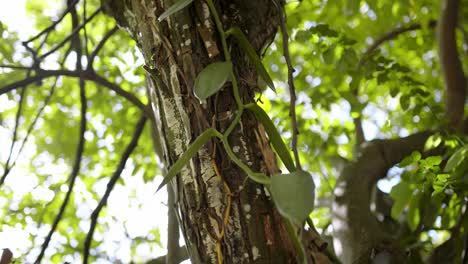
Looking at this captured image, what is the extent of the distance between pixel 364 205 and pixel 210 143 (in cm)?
Answer: 83

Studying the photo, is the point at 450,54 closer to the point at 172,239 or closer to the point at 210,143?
the point at 172,239

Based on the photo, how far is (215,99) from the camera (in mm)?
708

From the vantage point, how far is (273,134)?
703mm

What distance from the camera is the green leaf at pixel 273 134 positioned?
0.69 metres

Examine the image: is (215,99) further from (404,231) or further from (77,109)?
(77,109)

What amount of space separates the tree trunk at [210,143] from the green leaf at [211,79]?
0.04 m

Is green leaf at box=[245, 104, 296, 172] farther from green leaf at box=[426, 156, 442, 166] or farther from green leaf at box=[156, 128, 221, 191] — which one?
green leaf at box=[426, 156, 442, 166]

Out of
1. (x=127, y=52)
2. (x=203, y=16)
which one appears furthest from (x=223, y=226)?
(x=127, y=52)

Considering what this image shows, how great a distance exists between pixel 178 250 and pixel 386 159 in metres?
0.60

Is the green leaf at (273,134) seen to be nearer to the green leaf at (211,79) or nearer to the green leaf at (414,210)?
the green leaf at (211,79)

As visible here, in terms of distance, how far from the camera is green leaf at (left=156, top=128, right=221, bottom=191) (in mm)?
636

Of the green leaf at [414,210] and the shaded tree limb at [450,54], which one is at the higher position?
the shaded tree limb at [450,54]

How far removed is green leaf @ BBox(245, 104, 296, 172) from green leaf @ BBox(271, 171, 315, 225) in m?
0.14

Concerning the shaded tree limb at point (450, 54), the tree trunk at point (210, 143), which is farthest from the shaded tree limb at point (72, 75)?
the shaded tree limb at point (450, 54)
